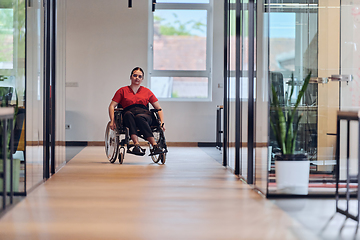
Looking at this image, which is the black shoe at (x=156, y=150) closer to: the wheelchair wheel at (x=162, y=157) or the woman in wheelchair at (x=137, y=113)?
the woman in wheelchair at (x=137, y=113)

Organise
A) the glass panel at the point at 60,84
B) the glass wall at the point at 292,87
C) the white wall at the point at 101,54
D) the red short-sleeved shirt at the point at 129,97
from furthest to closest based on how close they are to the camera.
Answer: the white wall at the point at 101,54, the red short-sleeved shirt at the point at 129,97, the glass panel at the point at 60,84, the glass wall at the point at 292,87

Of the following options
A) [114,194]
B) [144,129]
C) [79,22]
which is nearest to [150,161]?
[144,129]

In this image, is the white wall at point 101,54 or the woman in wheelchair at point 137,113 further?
the white wall at point 101,54

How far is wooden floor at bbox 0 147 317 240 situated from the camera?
196 cm

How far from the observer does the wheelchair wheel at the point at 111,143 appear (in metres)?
4.62

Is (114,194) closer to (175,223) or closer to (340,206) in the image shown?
(175,223)

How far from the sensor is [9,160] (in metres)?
2.53

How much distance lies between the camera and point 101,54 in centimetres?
720

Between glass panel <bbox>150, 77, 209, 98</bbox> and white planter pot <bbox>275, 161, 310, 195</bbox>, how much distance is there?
14.9ft

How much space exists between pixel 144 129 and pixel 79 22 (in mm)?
3412

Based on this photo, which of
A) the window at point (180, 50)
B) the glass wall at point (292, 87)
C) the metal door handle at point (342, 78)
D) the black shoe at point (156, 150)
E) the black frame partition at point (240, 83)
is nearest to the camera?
the glass wall at point (292, 87)

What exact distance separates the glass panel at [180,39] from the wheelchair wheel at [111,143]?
2918 mm

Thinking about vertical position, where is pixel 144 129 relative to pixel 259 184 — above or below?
above

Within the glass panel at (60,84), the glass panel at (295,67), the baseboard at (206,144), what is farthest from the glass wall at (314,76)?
the baseboard at (206,144)
